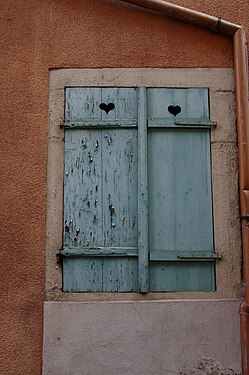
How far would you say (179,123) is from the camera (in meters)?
4.78

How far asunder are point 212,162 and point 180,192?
381mm

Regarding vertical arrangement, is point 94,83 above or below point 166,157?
above

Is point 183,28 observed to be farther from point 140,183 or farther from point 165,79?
point 140,183

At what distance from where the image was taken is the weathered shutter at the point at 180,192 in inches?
181

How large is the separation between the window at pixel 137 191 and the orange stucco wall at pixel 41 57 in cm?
25

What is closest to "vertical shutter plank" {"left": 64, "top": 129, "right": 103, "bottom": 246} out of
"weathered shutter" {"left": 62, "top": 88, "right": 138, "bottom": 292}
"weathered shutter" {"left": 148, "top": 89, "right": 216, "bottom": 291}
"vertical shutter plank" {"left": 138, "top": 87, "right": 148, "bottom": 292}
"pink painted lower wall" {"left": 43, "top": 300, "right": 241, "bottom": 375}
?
"weathered shutter" {"left": 62, "top": 88, "right": 138, "bottom": 292}

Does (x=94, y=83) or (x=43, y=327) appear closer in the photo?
(x=43, y=327)

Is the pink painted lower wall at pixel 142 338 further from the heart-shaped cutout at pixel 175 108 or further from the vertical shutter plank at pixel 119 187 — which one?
the heart-shaped cutout at pixel 175 108

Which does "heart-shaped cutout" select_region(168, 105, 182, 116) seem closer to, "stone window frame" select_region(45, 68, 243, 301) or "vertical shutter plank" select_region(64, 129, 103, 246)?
"stone window frame" select_region(45, 68, 243, 301)

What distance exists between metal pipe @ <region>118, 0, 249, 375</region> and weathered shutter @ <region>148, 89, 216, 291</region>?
27 centimetres

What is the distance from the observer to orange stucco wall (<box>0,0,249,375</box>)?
4621 millimetres

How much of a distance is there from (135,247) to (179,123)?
1129mm

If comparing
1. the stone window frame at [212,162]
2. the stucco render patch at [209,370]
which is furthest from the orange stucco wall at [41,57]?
the stucco render patch at [209,370]

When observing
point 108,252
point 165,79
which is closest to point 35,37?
point 165,79
